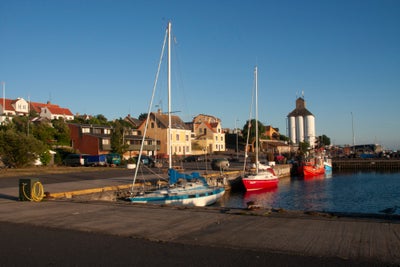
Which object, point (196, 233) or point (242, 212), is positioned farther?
point (242, 212)

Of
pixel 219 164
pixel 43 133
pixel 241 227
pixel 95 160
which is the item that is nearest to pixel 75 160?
pixel 95 160

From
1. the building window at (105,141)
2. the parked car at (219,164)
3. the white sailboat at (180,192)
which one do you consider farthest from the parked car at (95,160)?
the white sailboat at (180,192)

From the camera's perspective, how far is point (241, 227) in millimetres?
11805

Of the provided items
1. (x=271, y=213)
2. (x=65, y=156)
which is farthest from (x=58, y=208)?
(x=65, y=156)

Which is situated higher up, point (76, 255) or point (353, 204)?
point (76, 255)

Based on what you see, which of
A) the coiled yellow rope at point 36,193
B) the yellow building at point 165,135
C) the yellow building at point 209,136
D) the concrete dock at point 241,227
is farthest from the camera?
the yellow building at point 209,136

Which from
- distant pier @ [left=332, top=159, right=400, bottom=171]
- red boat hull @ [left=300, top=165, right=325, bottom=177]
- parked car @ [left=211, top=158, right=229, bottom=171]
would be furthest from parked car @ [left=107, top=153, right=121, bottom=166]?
distant pier @ [left=332, top=159, right=400, bottom=171]

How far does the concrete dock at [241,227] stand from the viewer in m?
9.23

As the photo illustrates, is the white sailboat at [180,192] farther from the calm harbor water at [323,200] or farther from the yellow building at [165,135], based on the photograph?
the yellow building at [165,135]

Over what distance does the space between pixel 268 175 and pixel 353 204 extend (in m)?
13.0

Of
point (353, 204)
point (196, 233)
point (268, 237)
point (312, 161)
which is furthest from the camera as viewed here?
point (312, 161)

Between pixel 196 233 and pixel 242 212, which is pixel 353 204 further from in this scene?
pixel 196 233

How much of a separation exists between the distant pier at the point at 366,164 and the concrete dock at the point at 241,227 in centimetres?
8447

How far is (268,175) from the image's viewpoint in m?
46.1
